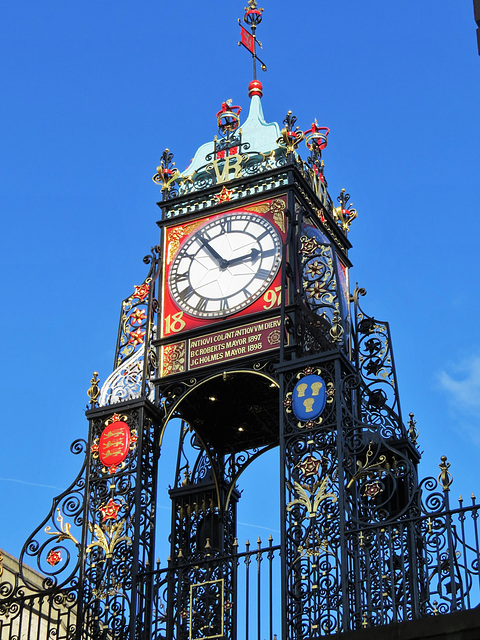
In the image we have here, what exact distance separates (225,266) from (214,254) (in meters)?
0.24

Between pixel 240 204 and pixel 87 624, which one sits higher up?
pixel 240 204

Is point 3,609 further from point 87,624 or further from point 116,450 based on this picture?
point 116,450

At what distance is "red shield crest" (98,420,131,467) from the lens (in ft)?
51.6

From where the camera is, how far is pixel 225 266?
54.5ft

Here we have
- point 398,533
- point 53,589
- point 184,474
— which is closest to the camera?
point 398,533

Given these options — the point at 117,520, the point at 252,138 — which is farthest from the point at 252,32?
the point at 117,520

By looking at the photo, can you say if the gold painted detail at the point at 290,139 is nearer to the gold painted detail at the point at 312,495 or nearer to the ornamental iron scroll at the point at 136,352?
the ornamental iron scroll at the point at 136,352

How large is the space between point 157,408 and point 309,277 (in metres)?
2.31

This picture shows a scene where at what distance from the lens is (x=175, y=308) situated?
16.6 meters

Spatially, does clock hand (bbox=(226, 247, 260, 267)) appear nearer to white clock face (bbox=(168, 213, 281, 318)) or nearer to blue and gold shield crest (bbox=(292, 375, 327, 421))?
white clock face (bbox=(168, 213, 281, 318))

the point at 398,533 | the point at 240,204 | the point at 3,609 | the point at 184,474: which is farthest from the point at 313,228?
the point at 3,609

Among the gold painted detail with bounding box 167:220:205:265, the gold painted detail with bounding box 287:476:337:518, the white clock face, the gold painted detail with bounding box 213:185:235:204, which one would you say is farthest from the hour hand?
the gold painted detail with bounding box 287:476:337:518

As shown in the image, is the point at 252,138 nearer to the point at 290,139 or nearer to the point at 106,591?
the point at 290,139

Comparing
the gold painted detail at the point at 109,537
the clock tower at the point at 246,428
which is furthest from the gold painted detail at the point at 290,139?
the gold painted detail at the point at 109,537
